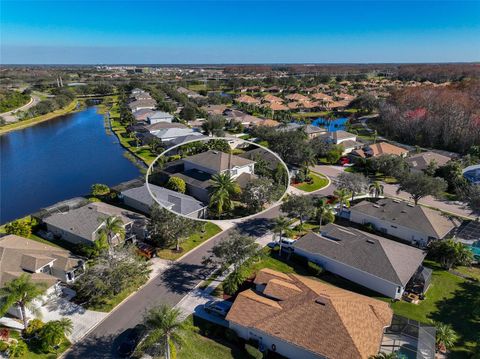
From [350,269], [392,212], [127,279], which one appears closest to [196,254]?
[127,279]

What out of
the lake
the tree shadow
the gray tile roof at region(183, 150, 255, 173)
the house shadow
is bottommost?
the lake

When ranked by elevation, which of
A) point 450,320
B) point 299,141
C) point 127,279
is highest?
point 299,141

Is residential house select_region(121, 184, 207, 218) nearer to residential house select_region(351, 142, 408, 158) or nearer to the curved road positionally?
the curved road

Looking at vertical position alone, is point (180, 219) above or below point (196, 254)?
above

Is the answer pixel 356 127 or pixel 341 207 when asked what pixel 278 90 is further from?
pixel 341 207

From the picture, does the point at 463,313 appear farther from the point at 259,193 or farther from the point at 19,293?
the point at 19,293

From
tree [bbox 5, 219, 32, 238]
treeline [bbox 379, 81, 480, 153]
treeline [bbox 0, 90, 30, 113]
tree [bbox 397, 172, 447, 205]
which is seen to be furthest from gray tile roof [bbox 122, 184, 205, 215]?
treeline [bbox 0, 90, 30, 113]
